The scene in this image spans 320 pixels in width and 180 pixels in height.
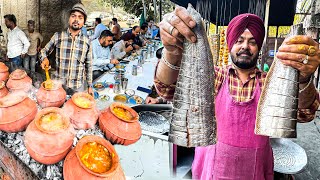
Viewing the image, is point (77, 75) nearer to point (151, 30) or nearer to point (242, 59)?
point (242, 59)

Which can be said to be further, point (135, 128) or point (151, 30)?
point (151, 30)

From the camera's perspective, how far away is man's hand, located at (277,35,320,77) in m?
1.15

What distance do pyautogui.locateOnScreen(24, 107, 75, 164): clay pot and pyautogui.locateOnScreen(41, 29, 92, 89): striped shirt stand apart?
8.50 ft

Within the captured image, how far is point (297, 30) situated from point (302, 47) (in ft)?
0.23

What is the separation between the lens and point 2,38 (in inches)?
360

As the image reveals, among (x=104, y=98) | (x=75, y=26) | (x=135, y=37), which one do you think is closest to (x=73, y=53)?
(x=75, y=26)

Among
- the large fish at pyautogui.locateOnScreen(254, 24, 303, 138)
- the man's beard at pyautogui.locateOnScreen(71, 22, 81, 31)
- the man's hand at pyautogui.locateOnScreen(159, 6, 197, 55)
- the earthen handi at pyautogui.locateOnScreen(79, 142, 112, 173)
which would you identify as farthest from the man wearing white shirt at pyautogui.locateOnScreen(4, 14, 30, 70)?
the large fish at pyautogui.locateOnScreen(254, 24, 303, 138)

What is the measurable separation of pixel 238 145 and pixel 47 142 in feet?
4.12

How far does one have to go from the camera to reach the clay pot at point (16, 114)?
210 centimetres

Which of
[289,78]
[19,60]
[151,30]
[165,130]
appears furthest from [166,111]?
[151,30]

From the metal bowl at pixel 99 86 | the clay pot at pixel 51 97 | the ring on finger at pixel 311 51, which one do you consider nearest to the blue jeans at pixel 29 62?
the metal bowl at pixel 99 86

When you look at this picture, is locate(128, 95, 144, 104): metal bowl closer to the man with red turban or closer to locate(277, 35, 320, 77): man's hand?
the man with red turban

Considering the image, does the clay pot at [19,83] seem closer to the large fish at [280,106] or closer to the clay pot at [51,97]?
the clay pot at [51,97]

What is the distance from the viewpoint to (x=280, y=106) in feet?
4.04
